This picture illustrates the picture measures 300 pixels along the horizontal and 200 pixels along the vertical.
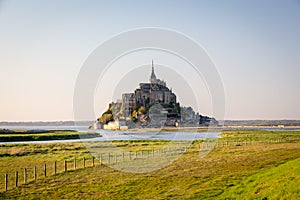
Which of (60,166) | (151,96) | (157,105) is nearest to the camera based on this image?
(60,166)

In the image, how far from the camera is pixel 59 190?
65.1 feet

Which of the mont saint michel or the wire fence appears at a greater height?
the mont saint michel

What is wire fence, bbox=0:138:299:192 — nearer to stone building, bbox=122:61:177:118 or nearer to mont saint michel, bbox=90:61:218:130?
mont saint michel, bbox=90:61:218:130

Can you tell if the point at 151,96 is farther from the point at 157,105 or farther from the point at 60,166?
the point at 60,166

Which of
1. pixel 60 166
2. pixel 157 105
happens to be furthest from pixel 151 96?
pixel 60 166

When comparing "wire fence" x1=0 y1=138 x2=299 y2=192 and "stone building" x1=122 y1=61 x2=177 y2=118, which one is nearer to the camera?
"wire fence" x1=0 y1=138 x2=299 y2=192

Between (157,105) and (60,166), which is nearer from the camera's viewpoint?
(60,166)

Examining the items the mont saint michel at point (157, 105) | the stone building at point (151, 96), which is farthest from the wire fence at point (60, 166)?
the stone building at point (151, 96)

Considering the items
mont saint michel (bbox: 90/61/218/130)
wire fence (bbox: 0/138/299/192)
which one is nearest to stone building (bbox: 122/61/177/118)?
mont saint michel (bbox: 90/61/218/130)

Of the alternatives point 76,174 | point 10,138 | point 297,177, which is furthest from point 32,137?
point 297,177

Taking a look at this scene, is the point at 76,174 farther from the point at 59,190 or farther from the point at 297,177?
the point at 297,177

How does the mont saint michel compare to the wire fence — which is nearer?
the wire fence

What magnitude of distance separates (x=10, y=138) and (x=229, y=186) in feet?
307

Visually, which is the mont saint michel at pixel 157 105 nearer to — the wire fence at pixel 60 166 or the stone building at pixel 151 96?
the stone building at pixel 151 96
